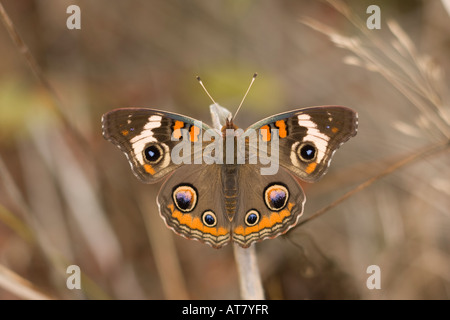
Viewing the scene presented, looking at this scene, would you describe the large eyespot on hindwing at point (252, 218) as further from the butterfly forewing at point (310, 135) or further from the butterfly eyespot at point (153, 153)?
the butterfly eyespot at point (153, 153)

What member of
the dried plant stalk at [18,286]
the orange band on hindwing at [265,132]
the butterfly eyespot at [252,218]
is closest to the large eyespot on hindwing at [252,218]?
the butterfly eyespot at [252,218]

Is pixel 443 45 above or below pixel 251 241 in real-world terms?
above

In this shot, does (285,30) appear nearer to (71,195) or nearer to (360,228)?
(360,228)

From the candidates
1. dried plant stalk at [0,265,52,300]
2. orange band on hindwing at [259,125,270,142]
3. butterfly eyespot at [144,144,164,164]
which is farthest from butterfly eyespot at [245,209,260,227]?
dried plant stalk at [0,265,52,300]

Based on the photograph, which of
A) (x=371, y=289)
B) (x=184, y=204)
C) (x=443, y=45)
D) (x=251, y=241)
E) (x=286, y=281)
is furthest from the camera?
(x=443, y=45)

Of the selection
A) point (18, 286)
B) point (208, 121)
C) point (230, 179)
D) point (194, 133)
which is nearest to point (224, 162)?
point (230, 179)

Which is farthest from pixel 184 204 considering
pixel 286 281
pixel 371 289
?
pixel 371 289

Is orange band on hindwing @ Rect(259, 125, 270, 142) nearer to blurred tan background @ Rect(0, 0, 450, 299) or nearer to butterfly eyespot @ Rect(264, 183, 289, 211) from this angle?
butterfly eyespot @ Rect(264, 183, 289, 211)
